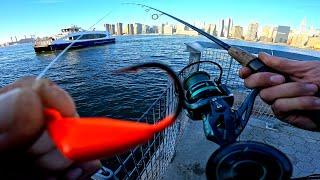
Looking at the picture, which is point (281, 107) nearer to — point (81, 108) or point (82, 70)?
point (81, 108)

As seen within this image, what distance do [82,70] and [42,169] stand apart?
3592 centimetres

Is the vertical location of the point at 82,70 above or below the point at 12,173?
below

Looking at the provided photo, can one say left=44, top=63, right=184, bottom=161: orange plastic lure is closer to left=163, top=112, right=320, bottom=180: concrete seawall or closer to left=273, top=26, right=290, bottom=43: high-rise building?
left=163, top=112, right=320, bottom=180: concrete seawall

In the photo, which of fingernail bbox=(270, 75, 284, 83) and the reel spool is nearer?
the reel spool

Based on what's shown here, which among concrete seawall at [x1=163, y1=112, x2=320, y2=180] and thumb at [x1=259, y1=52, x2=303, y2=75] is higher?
thumb at [x1=259, y1=52, x2=303, y2=75]

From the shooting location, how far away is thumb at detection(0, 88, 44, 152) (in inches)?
25.5

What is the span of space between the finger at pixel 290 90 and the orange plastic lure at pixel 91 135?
1.33 metres

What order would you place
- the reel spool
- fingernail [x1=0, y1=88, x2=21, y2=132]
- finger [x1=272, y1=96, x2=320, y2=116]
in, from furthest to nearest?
finger [x1=272, y1=96, x2=320, y2=116] < the reel spool < fingernail [x1=0, y1=88, x2=21, y2=132]

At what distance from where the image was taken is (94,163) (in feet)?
3.56

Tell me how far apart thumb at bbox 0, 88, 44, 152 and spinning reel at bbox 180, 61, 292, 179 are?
104cm

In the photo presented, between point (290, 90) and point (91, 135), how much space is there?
4.85 feet

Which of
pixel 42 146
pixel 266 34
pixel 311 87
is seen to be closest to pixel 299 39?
pixel 266 34

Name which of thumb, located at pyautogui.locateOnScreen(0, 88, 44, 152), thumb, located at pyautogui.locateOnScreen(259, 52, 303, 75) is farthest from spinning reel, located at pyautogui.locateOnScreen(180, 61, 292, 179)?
thumb, located at pyautogui.locateOnScreen(0, 88, 44, 152)

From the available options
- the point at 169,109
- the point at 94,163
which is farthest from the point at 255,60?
the point at 169,109
